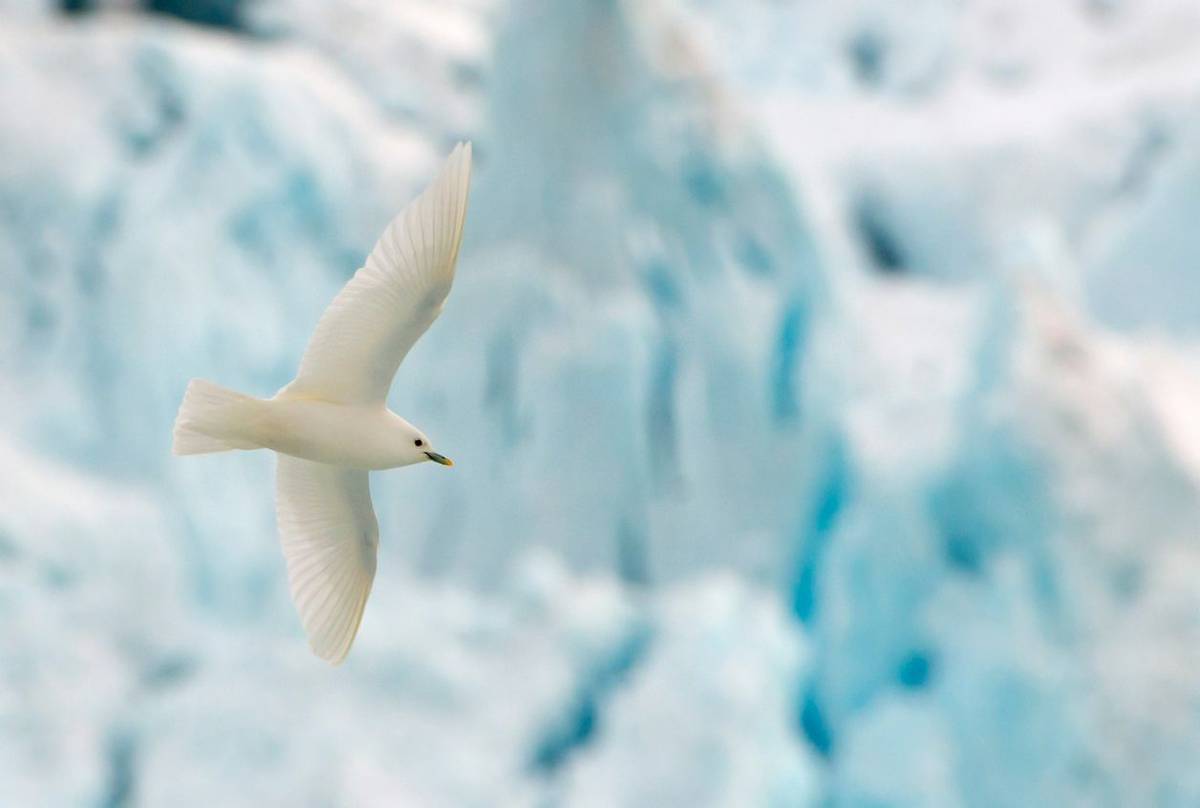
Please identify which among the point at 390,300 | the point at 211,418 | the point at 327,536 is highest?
the point at 390,300

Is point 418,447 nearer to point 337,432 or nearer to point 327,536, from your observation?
point 337,432

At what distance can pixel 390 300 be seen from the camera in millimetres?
2344

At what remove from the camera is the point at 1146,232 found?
769 cm

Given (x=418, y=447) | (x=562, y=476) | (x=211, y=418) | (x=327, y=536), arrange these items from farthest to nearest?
(x=562, y=476) → (x=327, y=536) → (x=418, y=447) → (x=211, y=418)

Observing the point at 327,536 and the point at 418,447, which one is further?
the point at 327,536

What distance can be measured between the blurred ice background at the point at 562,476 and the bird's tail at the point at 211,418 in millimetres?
2697

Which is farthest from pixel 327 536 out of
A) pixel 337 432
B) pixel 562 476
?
pixel 562 476

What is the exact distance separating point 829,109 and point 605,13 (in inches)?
146

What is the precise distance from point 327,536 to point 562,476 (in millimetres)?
3138

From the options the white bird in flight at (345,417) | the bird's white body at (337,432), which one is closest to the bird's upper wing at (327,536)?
the white bird in flight at (345,417)

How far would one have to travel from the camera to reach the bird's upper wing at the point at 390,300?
222cm

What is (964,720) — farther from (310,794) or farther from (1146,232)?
→ (1146,232)

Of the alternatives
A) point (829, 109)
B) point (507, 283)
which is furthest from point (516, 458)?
point (829, 109)

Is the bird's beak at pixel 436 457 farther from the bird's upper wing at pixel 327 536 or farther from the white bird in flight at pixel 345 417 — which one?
the bird's upper wing at pixel 327 536
